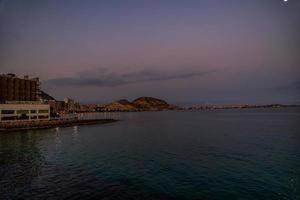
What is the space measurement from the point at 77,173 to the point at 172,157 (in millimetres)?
18877

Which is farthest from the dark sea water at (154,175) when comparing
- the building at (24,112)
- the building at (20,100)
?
the building at (20,100)

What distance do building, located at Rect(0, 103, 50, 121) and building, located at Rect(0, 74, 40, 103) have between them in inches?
1291

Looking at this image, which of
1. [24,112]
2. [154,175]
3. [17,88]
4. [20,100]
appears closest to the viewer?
[154,175]

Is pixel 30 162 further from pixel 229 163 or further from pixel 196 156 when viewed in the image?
pixel 229 163

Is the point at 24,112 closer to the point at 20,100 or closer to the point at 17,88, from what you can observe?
the point at 20,100

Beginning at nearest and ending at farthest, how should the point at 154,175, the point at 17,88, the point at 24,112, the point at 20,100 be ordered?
1. the point at 154,175
2. the point at 24,112
3. the point at 17,88
4. the point at 20,100

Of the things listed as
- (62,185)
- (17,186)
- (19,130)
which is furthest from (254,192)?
(19,130)

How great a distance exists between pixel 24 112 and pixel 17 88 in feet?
159

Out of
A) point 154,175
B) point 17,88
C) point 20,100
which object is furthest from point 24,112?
point 154,175

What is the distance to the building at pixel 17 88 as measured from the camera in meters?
162

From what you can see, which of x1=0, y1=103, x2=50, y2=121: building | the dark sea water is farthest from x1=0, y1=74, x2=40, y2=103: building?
the dark sea water

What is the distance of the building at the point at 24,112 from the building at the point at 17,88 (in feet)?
108

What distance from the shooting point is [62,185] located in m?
31.9

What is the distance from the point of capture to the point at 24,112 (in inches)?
5098
